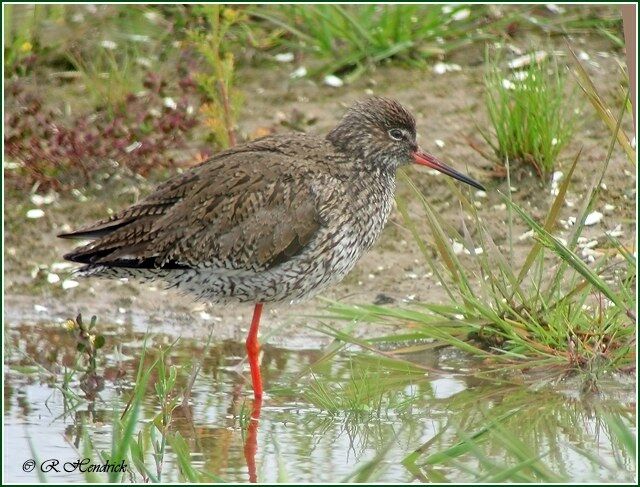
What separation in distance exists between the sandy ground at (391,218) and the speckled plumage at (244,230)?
0.72 metres

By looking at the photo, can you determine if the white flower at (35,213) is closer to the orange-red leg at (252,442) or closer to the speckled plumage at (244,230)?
the speckled plumage at (244,230)

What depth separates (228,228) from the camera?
21.3 feet

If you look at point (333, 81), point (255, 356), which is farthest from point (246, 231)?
point (333, 81)

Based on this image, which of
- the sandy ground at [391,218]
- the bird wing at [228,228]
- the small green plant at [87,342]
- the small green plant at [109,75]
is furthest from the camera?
the small green plant at [109,75]

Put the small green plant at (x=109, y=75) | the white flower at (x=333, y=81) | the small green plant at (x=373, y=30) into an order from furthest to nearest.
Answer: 1. the white flower at (x=333, y=81)
2. the small green plant at (x=373, y=30)
3. the small green plant at (x=109, y=75)

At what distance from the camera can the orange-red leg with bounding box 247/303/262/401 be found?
259 inches

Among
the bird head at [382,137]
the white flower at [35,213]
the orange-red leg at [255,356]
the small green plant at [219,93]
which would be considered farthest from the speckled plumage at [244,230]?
the white flower at [35,213]

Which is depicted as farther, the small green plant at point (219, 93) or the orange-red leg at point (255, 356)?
the small green plant at point (219, 93)

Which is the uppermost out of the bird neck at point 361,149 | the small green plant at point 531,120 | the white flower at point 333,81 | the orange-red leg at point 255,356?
the white flower at point 333,81

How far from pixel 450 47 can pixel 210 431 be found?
4.62 metres

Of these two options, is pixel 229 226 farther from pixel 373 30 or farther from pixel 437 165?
pixel 373 30

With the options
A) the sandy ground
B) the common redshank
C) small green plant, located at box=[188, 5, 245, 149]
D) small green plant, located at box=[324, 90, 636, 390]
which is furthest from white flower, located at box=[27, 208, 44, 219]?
small green plant, located at box=[324, 90, 636, 390]

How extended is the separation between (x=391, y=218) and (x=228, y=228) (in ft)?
7.27

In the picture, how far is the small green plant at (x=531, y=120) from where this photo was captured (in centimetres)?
797
